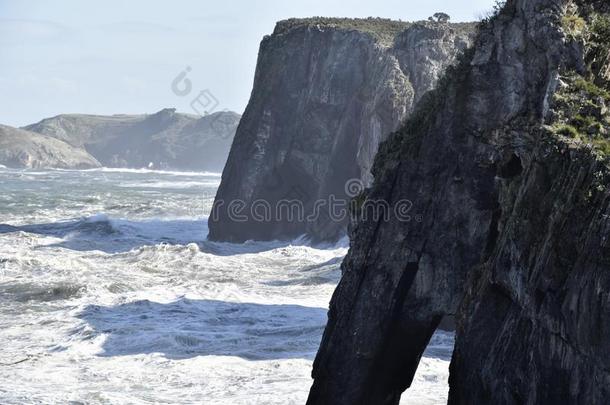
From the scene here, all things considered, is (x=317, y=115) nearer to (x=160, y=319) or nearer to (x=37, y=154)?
(x=160, y=319)

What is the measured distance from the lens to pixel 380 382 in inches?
717

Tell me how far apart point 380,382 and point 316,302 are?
50.4 feet

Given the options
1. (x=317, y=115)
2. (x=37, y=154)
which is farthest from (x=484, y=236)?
(x=37, y=154)

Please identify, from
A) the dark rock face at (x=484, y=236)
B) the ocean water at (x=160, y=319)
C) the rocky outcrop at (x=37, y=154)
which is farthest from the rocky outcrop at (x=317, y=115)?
the rocky outcrop at (x=37, y=154)

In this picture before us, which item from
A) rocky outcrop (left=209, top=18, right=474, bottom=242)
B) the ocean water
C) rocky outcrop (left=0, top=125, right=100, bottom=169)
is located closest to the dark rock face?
the ocean water

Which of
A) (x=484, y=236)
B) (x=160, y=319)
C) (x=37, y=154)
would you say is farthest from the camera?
(x=37, y=154)

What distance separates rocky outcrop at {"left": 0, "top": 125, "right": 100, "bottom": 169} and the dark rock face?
146814 millimetres

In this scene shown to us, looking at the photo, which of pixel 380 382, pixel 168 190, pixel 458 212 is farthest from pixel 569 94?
pixel 168 190

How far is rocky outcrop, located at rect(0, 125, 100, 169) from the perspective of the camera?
6309 inches

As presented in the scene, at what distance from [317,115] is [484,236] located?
39.2m

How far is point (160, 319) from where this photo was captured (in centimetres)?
3017

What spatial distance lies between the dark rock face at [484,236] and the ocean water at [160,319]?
3227 millimetres

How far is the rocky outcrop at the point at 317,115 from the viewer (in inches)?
2008

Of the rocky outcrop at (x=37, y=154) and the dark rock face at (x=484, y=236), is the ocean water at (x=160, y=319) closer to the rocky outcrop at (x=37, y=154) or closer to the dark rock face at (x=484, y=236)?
the dark rock face at (x=484, y=236)
